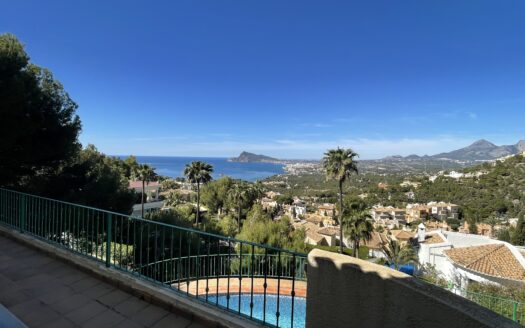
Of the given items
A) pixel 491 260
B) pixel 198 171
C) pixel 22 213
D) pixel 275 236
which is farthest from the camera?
pixel 198 171

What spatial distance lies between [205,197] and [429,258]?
3010 centimetres

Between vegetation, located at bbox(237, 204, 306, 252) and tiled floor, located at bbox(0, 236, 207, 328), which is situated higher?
tiled floor, located at bbox(0, 236, 207, 328)

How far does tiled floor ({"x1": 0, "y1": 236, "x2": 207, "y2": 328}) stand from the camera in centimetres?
286

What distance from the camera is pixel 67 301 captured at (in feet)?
10.5

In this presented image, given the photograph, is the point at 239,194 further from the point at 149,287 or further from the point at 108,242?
the point at 149,287

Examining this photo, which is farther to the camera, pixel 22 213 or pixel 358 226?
pixel 358 226

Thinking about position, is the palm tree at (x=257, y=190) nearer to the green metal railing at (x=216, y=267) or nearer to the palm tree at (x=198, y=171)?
the palm tree at (x=198, y=171)

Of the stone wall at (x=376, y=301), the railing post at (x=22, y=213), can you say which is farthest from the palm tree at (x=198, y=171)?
the stone wall at (x=376, y=301)

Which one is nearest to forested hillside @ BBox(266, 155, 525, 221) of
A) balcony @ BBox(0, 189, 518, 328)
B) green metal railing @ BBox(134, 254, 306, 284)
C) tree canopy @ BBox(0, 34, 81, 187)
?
green metal railing @ BBox(134, 254, 306, 284)

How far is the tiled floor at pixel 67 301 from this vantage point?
9.38 feet

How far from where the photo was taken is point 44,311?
3004 mm

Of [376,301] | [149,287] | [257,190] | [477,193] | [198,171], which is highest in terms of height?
[376,301]

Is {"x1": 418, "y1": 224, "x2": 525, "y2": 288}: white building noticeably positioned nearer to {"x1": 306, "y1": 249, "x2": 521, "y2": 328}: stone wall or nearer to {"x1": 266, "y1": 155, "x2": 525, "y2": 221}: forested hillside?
{"x1": 266, "y1": 155, "x2": 525, "y2": 221}: forested hillside

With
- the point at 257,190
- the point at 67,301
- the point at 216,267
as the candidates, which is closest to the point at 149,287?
the point at 67,301
